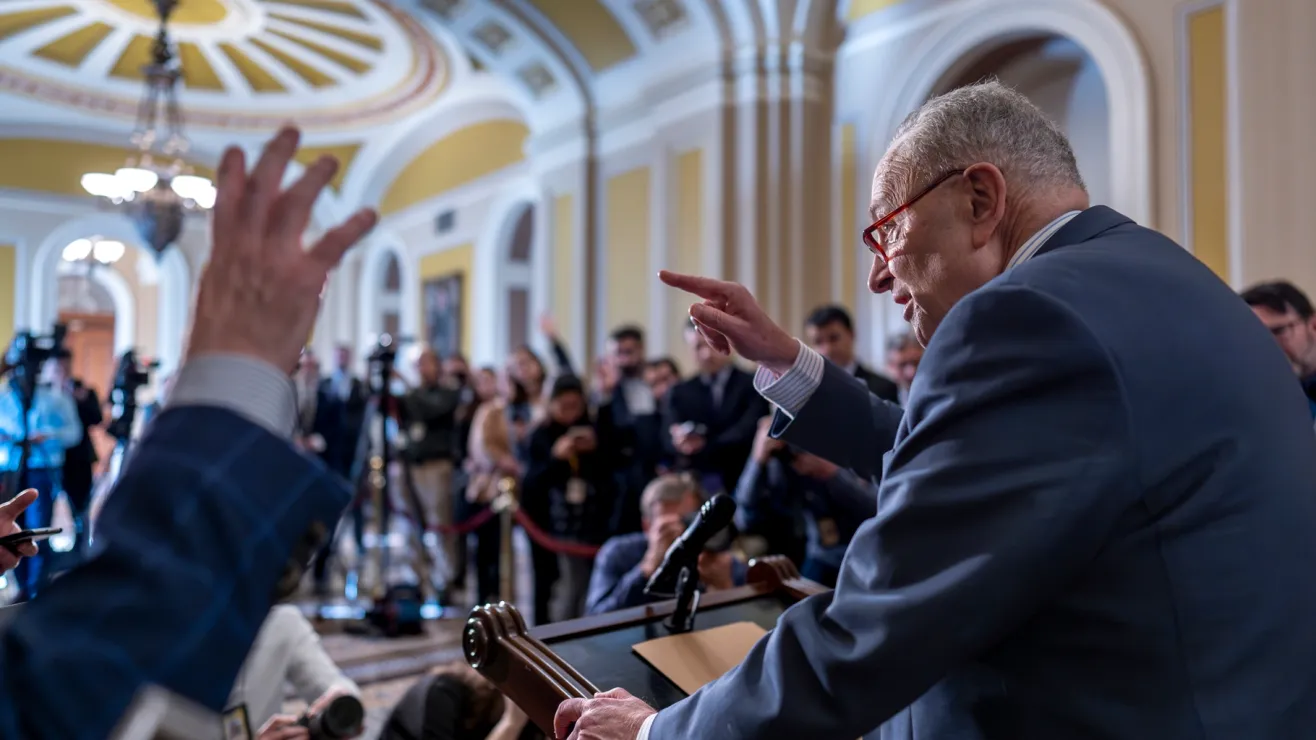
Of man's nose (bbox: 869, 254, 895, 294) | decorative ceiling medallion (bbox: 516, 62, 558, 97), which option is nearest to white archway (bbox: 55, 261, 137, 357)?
decorative ceiling medallion (bbox: 516, 62, 558, 97)

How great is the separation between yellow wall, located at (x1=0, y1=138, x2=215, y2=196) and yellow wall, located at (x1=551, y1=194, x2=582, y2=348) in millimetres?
6591

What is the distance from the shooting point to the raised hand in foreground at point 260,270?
716mm

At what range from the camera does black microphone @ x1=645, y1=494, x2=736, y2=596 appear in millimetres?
1453

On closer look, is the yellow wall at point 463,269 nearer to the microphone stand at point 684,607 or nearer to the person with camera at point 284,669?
the person with camera at point 284,669

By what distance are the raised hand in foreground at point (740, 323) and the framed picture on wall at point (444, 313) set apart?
11124 mm

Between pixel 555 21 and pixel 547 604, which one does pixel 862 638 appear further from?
pixel 555 21

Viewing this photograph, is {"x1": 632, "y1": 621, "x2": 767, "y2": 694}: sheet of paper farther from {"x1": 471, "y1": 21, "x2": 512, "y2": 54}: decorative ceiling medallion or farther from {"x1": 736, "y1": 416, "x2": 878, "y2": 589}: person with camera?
{"x1": 471, "y1": 21, "x2": 512, "y2": 54}: decorative ceiling medallion

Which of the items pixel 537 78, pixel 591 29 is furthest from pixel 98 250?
pixel 591 29

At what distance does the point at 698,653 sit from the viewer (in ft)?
4.40

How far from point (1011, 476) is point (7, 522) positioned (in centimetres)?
129

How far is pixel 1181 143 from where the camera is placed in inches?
190

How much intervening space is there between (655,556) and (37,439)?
3.97 meters

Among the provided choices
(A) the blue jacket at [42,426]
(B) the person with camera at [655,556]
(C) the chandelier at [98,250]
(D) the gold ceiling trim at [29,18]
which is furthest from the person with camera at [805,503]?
(C) the chandelier at [98,250]

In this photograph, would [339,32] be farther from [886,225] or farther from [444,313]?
[886,225]
